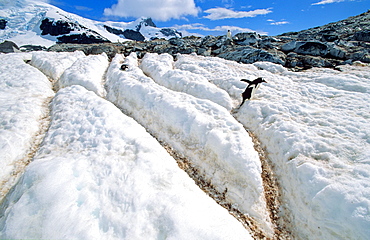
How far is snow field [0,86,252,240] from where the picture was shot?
510cm

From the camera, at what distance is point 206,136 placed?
30.6ft

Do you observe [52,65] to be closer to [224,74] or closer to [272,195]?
[224,74]

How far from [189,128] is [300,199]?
20.1ft

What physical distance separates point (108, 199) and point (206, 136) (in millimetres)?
5504

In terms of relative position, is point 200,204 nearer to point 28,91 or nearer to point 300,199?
point 300,199

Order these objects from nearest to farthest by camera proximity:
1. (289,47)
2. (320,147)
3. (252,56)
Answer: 1. (320,147)
2. (252,56)
3. (289,47)

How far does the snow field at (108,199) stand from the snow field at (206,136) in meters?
1.49

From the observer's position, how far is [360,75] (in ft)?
50.1

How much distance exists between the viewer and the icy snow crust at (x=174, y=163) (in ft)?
17.5

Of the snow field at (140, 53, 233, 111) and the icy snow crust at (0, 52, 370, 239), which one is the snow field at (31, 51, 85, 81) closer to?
the icy snow crust at (0, 52, 370, 239)

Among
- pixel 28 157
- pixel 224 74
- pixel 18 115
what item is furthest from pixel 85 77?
pixel 224 74

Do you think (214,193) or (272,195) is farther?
(214,193)

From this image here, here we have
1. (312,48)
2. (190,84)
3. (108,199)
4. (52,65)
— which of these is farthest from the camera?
(312,48)

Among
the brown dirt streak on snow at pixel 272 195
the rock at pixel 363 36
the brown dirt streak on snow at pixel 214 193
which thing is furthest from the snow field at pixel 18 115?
the rock at pixel 363 36
